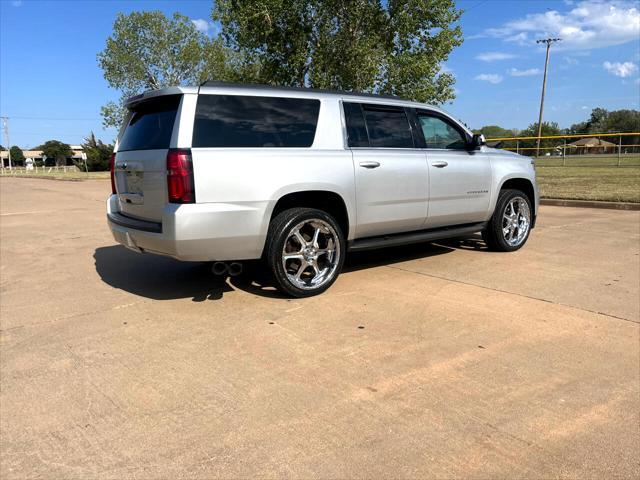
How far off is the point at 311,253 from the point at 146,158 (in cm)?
175

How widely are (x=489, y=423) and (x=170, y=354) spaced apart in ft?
7.35

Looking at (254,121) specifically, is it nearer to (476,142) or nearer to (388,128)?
(388,128)

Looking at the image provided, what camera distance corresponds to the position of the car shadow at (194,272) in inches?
208

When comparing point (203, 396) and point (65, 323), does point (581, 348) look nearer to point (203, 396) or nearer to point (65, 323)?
point (203, 396)

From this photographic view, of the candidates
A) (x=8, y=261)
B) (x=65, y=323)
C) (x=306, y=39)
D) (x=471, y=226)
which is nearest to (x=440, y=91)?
(x=306, y=39)

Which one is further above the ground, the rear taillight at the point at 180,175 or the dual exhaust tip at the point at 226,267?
the rear taillight at the point at 180,175

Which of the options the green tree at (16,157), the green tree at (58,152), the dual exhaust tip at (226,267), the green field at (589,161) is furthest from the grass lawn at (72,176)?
the green tree at (16,157)

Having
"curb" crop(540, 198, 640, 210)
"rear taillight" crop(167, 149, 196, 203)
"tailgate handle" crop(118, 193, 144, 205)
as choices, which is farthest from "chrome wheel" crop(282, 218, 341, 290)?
"curb" crop(540, 198, 640, 210)

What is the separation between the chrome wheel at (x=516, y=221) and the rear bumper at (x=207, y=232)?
3.83 m

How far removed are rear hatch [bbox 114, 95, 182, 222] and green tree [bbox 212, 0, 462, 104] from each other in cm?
1665

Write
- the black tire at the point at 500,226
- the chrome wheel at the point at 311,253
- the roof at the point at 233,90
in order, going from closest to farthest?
1. the roof at the point at 233,90
2. the chrome wheel at the point at 311,253
3. the black tire at the point at 500,226

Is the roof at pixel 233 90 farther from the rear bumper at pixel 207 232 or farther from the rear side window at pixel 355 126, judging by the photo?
the rear bumper at pixel 207 232

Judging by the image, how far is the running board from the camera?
5395mm

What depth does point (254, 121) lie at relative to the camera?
182 inches
